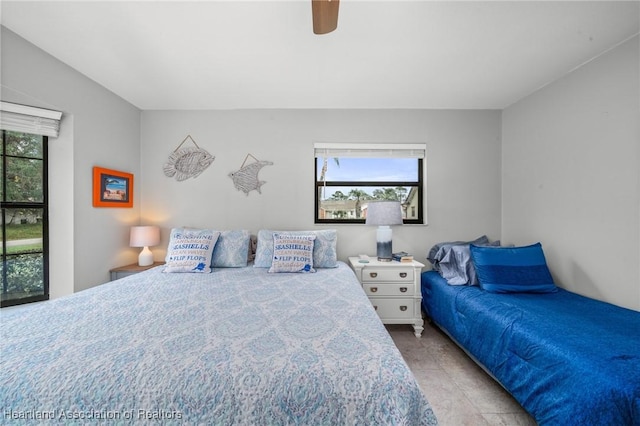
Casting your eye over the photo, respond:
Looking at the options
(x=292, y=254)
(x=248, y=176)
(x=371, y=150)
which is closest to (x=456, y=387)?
(x=292, y=254)

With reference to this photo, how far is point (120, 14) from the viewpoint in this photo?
1.54 meters

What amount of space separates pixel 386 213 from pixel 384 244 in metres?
0.34

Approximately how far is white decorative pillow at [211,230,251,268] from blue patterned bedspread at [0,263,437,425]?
40.8 inches

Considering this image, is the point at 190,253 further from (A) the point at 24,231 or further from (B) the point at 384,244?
(B) the point at 384,244

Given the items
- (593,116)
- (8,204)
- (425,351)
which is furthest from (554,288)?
(8,204)

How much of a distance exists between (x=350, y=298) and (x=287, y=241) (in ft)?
3.15

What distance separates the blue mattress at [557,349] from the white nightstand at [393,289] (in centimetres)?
36

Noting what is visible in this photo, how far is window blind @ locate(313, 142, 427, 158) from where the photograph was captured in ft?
9.64

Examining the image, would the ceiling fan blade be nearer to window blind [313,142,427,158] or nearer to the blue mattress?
window blind [313,142,427,158]

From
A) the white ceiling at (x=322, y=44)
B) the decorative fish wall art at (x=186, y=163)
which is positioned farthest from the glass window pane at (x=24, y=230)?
the white ceiling at (x=322, y=44)

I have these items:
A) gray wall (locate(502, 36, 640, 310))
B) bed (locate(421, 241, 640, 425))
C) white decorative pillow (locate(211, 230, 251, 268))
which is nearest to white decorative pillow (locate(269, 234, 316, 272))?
white decorative pillow (locate(211, 230, 251, 268))

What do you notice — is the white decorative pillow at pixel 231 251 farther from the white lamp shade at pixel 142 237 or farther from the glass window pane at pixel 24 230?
the glass window pane at pixel 24 230

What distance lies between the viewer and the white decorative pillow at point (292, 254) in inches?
88.1

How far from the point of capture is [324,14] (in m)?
1.21
